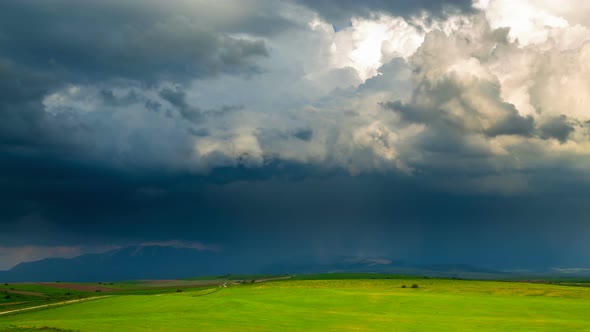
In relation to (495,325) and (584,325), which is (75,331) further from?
(584,325)

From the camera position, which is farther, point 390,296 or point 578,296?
point 578,296

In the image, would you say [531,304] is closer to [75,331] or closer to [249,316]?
[249,316]

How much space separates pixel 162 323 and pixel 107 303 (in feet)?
187

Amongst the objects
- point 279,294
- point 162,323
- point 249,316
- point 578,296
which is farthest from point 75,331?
point 578,296

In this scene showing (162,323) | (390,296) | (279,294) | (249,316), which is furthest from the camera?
(279,294)

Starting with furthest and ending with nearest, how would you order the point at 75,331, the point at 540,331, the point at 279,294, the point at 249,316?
the point at 279,294 → the point at 249,316 → the point at 540,331 → the point at 75,331

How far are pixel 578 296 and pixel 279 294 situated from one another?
292ft

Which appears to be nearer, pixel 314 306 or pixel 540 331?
pixel 540 331

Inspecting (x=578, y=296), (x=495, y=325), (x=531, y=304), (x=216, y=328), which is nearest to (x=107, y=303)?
(x=216, y=328)

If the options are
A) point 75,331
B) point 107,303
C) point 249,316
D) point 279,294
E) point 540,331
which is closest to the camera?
point 75,331

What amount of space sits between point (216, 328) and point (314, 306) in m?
51.2

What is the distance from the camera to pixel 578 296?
565ft

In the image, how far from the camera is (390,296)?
157125 mm

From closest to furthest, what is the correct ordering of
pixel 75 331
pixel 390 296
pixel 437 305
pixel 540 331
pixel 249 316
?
pixel 75 331 → pixel 540 331 → pixel 249 316 → pixel 437 305 → pixel 390 296
